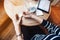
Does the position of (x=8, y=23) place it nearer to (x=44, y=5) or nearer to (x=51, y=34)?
(x=44, y=5)

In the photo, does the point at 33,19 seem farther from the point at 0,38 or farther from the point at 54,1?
the point at 54,1

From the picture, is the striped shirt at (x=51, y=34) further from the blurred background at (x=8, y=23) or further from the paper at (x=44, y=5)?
the blurred background at (x=8, y=23)

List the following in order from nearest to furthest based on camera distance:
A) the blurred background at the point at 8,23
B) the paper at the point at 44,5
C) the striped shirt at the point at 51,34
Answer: the striped shirt at the point at 51,34, the paper at the point at 44,5, the blurred background at the point at 8,23

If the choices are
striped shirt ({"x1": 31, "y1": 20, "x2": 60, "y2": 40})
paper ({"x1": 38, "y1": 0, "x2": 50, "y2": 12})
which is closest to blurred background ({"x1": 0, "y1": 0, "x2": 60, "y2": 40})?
paper ({"x1": 38, "y1": 0, "x2": 50, "y2": 12})

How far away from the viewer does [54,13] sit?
209 centimetres

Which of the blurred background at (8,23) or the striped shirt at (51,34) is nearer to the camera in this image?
the striped shirt at (51,34)

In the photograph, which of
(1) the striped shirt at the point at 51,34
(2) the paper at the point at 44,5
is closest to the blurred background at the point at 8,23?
(2) the paper at the point at 44,5

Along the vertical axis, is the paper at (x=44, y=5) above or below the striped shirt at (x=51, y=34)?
above

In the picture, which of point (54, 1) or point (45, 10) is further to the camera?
point (54, 1)

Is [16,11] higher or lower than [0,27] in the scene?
higher

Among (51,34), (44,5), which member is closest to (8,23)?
(44,5)

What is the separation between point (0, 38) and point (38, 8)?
0.67 m

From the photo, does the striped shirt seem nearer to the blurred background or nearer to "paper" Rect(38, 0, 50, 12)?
"paper" Rect(38, 0, 50, 12)

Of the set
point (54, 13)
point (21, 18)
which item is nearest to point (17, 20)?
point (21, 18)
